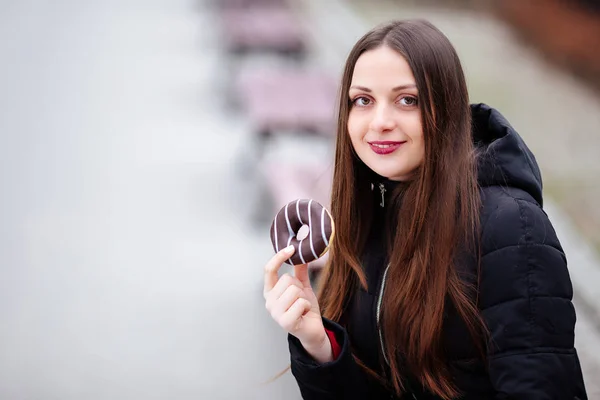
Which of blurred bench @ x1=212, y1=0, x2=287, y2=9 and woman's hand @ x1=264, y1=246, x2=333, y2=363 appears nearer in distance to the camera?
woman's hand @ x1=264, y1=246, x2=333, y2=363

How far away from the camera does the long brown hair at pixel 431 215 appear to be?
167 cm

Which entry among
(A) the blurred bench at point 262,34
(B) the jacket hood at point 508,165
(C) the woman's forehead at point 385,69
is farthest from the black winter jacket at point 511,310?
(A) the blurred bench at point 262,34

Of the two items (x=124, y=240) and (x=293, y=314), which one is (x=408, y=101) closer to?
(x=293, y=314)

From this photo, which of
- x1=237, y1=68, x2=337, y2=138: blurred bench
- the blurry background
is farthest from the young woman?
x1=237, y1=68, x2=337, y2=138: blurred bench

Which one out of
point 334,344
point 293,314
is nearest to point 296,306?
point 293,314

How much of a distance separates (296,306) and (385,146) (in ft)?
1.45

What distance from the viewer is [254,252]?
4.44 metres

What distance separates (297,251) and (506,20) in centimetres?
827

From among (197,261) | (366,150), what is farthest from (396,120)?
(197,261)

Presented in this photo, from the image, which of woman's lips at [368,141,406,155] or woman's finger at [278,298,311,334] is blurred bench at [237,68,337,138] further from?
woman's finger at [278,298,311,334]

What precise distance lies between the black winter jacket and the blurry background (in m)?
1.55

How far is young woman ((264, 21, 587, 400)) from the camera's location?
5.21 ft

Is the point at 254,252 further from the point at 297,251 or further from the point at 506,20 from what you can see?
the point at 506,20

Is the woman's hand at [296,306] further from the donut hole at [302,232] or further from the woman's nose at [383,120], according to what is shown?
the woman's nose at [383,120]
